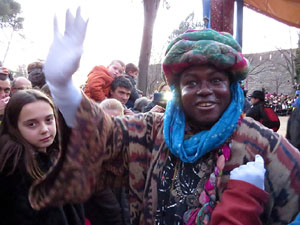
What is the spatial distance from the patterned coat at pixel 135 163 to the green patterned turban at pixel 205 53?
0.88ft

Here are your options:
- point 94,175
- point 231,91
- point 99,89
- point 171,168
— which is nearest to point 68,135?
point 94,175

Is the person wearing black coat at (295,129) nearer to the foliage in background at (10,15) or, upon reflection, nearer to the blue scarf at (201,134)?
the blue scarf at (201,134)

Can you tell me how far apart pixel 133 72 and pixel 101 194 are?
2876 millimetres

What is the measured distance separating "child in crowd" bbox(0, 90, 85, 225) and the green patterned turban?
40.3 inches

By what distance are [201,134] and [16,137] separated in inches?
49.4

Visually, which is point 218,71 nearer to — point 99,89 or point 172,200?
point 172,200

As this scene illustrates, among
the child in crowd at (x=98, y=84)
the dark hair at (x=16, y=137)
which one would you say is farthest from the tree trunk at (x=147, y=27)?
the dark hair at (x=16, y=137)

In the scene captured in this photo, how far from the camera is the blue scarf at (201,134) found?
121 centimetres

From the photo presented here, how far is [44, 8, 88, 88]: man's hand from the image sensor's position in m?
1.06

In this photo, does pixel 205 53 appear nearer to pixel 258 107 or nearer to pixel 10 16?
pixel 258 107

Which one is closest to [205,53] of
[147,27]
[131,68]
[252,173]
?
[252,173]

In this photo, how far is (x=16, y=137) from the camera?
6.07 feet

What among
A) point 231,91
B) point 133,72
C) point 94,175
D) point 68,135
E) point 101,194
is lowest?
point 101,194

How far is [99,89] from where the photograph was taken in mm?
3289
